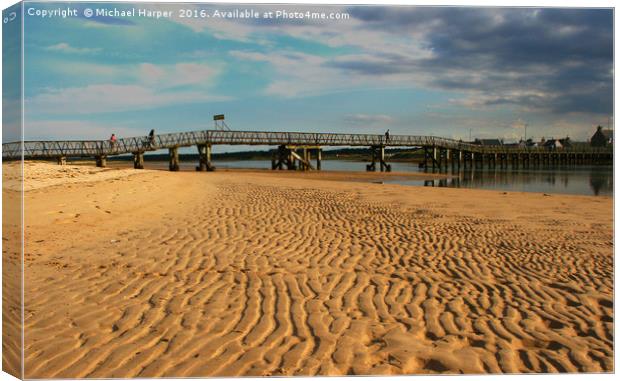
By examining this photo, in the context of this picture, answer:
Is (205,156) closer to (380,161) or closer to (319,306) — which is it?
(380,161)

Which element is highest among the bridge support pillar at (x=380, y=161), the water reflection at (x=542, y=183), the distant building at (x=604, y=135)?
Answer: the bridge support pillar at (x=380, y=161)

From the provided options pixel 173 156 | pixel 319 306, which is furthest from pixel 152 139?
pixel 319 306

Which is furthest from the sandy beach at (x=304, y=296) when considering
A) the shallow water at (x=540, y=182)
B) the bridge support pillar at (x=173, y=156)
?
the bridge support pillar at (x=173, y=156)

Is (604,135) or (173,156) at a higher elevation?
(173,156)

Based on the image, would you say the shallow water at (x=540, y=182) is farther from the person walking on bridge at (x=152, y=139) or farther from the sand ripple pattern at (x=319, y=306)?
the person walking on bridge at (x=152, y=139)

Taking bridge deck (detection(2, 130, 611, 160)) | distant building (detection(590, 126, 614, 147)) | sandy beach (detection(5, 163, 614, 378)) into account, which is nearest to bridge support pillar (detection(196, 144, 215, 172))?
bridge deck (detection(2, 130, 611, 160))

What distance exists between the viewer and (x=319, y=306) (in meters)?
5.47

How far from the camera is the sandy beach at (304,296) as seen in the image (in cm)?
411

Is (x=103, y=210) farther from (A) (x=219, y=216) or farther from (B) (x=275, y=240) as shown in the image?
(B) (x=275, y=240)

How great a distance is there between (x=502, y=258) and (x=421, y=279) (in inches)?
87.6

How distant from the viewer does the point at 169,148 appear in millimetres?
39844

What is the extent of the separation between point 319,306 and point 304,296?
0.39m

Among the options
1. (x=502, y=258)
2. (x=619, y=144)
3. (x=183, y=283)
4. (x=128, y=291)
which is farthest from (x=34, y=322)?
(x=502, y=258)

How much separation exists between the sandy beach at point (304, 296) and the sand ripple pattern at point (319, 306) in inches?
0.8
